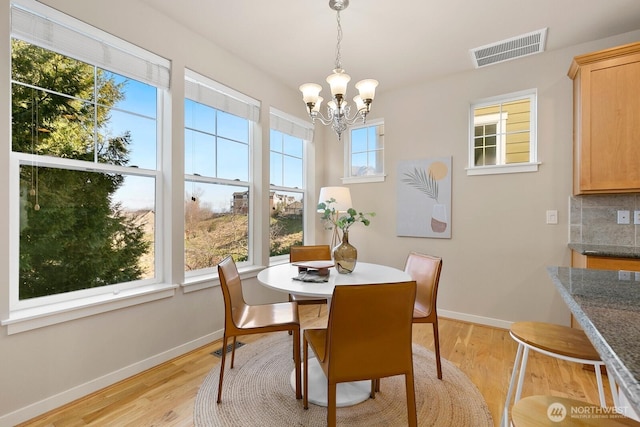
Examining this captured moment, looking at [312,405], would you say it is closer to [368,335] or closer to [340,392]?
[340,392]

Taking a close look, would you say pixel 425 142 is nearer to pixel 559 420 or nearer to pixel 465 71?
pixel 465 71

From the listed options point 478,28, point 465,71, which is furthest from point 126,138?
point 465,71

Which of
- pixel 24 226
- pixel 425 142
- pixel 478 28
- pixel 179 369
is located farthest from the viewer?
pixel 425 142

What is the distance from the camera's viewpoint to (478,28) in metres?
2.49

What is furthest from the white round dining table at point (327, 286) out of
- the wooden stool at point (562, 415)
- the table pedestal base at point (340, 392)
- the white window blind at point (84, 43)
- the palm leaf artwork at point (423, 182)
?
the white window blind at point (84, 43)

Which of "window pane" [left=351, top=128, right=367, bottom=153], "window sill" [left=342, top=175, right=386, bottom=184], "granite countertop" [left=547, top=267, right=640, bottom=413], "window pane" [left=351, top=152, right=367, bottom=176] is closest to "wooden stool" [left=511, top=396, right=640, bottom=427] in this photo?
"granite countertop" [left=547, top=267, right=640, bottom=413]

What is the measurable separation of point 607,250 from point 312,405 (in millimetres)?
2460

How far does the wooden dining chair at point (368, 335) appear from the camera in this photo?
4.29 feet

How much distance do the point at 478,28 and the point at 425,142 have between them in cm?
123

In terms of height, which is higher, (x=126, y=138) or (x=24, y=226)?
(x=126, y=138)

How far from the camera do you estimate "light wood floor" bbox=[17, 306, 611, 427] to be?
1.72 meters

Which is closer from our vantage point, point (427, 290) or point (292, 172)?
point (427, 290)

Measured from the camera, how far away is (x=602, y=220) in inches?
103

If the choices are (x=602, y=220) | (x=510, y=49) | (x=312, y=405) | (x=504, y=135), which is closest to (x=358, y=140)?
(x=504, y=135)
